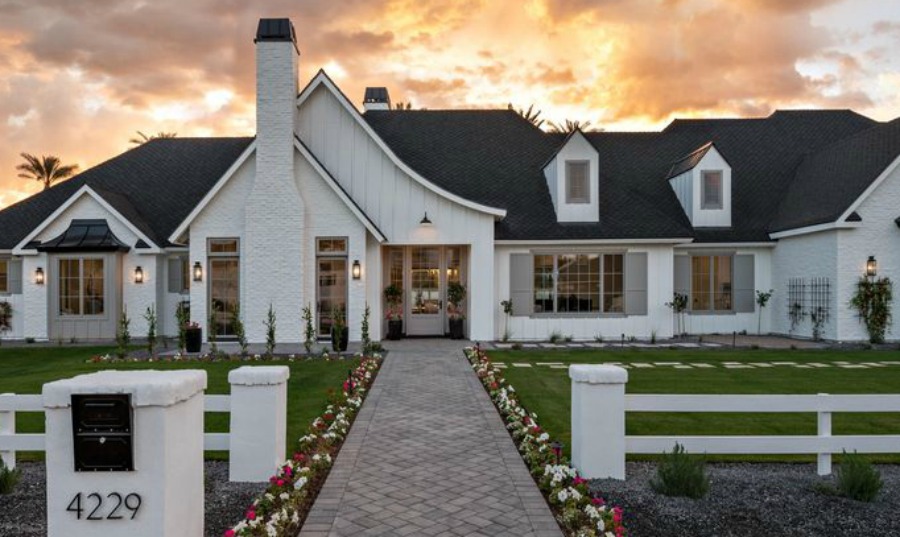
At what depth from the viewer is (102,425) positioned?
11.6 feet

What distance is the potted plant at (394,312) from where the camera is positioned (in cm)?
1869

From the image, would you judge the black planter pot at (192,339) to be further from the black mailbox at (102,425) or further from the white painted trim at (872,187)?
the white painted trim at (872,187)

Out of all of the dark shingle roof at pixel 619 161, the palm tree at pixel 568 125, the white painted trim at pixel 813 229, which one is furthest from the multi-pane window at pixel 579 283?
the palm tree at pixel 568 125

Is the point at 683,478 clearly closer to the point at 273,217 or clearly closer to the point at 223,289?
the point at 273,217

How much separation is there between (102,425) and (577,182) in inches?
695

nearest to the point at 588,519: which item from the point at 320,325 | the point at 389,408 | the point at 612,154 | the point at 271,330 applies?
the point at 389,408

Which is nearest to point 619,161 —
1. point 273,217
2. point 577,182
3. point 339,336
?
point 577,182

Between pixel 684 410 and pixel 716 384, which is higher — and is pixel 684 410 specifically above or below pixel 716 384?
above

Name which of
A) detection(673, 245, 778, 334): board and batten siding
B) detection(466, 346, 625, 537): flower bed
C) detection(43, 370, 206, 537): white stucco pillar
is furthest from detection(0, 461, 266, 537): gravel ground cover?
detection(673, 245, 778, 334): board and batten siding

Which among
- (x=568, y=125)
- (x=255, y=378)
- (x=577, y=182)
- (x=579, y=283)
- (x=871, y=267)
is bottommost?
(x=255, y=378)

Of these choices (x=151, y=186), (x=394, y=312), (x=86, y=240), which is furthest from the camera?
(x=151, y=186)

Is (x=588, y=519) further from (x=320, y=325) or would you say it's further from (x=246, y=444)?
(x=320, y=325)

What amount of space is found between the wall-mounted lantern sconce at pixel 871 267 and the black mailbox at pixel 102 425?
19856 millimetres

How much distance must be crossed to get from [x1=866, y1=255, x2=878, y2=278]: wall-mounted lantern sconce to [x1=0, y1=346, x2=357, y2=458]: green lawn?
1474 centimetres
